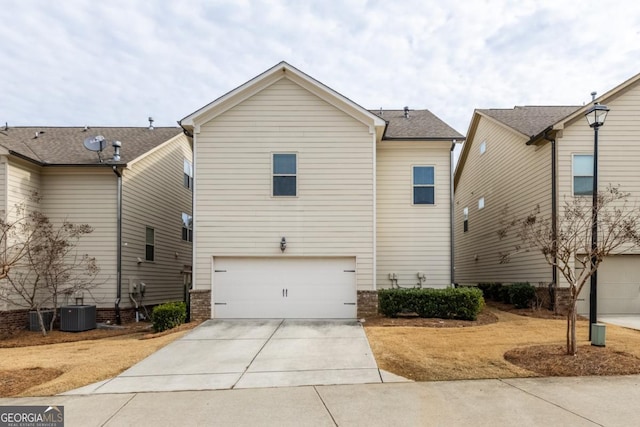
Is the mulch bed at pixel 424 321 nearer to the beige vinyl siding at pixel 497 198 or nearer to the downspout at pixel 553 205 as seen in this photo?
the downspout at pixel 553 205

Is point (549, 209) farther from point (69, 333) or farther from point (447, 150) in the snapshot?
point (69, 333)

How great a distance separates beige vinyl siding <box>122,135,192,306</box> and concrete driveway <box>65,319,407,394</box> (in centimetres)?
529

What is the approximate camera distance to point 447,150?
15719 mm

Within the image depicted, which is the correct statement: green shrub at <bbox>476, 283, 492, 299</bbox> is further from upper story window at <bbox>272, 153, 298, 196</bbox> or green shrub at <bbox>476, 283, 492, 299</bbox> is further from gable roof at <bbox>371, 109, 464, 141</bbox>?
upper story window at <bbox>272, 153, 298, 196</bbox>

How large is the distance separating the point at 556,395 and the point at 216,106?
11467 millimetres

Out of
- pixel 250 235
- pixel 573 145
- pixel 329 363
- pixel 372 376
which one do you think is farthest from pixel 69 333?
pixel 573 145

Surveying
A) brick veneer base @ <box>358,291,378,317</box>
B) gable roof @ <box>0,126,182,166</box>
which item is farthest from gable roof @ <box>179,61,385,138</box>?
brick veneer base @ <box>358,291,378,317</box>

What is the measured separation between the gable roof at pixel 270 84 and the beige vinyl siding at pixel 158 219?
392 centimetres

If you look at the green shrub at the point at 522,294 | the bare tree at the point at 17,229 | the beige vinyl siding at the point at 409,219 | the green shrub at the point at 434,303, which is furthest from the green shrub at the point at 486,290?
the bare tree at the point at 17,229

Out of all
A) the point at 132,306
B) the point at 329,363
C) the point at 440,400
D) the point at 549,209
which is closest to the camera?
the point at 440,400

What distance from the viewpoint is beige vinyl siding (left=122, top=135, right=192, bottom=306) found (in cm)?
1631

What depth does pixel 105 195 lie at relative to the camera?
1565cm

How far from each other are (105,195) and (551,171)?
567 inches

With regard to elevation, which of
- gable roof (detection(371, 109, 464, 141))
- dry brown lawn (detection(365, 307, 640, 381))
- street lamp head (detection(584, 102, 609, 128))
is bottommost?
dry brown lawn (detection(365, 307, 640, 381))
